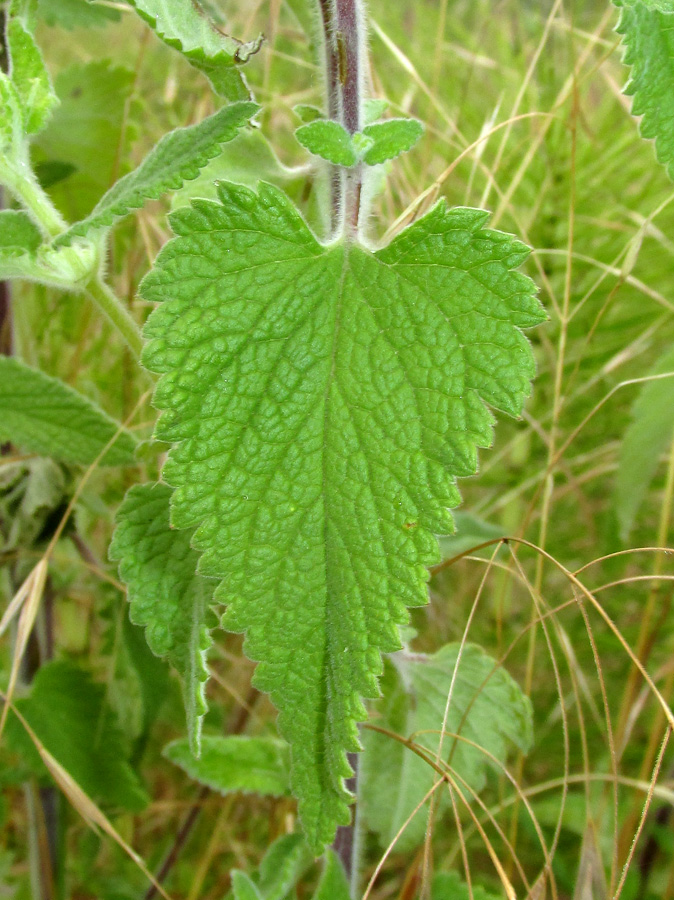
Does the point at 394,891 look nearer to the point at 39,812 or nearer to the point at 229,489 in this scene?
the point at 39,812

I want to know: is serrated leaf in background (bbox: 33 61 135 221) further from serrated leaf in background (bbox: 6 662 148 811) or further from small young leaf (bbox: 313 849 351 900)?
small young leaf (bbox: 313 849 351 900)

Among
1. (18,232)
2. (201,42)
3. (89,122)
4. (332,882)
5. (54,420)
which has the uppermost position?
(89,122)

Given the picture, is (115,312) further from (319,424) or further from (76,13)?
(76,13)

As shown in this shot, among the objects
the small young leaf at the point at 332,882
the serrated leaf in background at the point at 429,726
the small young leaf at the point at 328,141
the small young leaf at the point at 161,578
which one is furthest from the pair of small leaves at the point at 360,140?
the small young leaf at the point at 332,882

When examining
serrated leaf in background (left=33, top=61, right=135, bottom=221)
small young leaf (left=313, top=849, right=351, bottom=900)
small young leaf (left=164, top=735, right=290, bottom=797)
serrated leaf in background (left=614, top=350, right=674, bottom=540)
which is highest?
serrated leaf in background (left=33, top=61, right=135, bottom=221)

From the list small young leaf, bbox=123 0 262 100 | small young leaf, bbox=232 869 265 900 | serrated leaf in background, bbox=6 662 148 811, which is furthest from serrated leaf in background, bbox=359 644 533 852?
small young leaf, bbox=123 0 262 100

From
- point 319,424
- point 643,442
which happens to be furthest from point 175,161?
point 643,442
